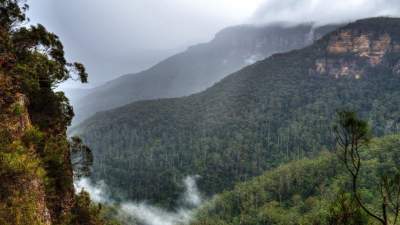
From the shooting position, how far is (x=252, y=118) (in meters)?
122

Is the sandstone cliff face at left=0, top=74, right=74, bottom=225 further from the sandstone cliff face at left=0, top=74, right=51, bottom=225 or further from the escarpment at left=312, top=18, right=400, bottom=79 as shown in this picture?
the escarpment at left=312, top=18, right=400, bottom=79

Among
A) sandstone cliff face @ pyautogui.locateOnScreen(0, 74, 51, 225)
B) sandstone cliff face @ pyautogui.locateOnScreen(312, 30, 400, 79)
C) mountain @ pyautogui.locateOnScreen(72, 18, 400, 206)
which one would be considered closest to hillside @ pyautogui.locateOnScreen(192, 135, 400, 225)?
mountain @ pyautogui.locateOnScreen(72, 18, 400, 206)

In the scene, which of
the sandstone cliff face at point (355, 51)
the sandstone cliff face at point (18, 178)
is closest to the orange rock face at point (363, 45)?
the sandstone cliff face at point (355, 51)

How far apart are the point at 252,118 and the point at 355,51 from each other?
53.1 meters

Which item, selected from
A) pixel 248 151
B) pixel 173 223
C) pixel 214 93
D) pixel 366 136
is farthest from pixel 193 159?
pixel 366 136

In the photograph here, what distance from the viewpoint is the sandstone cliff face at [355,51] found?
12950 centimetres

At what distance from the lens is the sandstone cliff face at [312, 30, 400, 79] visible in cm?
12950

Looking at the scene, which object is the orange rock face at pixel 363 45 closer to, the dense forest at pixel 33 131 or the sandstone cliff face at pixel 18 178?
the dense forest at pixel 33 131

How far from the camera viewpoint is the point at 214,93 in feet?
477

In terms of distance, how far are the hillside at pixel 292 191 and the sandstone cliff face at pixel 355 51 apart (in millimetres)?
74355

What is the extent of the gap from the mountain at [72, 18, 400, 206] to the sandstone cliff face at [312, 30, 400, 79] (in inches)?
15.1

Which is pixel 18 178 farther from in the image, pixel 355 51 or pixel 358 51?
pixel 358 51

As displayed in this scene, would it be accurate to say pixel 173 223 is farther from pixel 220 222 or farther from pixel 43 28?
pixel 43 28

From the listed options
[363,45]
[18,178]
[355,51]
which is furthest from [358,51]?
[18,178]
